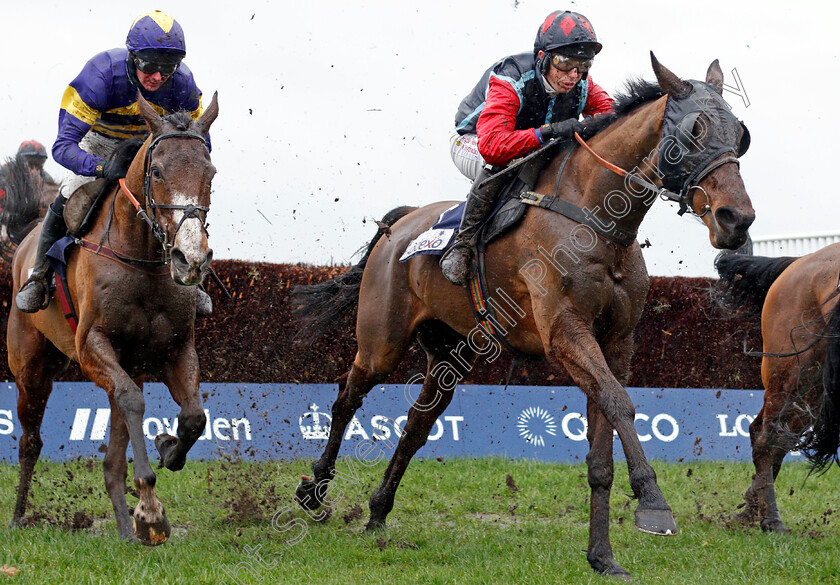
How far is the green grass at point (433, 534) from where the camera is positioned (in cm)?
435

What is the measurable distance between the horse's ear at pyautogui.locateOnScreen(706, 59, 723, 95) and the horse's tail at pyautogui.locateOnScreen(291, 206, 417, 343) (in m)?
2.73

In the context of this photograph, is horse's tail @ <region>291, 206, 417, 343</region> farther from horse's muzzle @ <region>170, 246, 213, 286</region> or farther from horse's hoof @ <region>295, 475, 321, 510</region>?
horse's muzzle @ <region>170, 246, 213, 286</region>

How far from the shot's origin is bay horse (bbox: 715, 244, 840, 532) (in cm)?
543

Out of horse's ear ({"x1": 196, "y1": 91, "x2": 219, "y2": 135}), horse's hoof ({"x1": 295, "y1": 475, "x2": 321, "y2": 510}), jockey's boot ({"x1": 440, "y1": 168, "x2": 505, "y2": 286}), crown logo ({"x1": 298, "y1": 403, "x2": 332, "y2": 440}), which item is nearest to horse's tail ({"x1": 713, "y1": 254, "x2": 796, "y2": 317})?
jockey's boot ({"x1": 440, "y1": 168, "x2": 505, "y2": 286})

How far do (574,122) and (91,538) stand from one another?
11.6 feet

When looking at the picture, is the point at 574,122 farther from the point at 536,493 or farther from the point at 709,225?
the point at 536,493

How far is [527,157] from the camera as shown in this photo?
15.5 feet

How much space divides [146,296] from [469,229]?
6.06 ft

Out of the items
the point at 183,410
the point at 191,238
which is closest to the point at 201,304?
the point at 183,410

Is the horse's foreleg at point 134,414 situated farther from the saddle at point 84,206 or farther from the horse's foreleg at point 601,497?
the horse's foreleg at point 601,497

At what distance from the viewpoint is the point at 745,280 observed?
6824mm

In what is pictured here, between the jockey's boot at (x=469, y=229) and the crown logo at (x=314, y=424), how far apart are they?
361cm

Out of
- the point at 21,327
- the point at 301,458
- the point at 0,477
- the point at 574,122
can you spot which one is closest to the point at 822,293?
the point at 574,122

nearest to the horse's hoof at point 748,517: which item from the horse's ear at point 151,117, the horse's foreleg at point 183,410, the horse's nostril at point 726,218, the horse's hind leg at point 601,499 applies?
the horse's hind leg at point 601,499
